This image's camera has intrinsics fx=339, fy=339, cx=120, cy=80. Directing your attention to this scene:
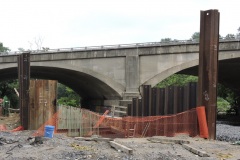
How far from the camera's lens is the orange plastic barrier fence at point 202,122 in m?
12.9

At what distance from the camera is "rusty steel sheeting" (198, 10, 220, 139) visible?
42.3 feet

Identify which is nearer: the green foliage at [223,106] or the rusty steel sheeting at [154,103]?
the rusty steel sheeting at [154,103]

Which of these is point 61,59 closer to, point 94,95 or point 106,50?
point 106,50

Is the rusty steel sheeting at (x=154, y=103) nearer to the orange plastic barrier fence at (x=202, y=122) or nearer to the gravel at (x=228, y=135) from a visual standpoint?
the gravel at (x=228, y=135)

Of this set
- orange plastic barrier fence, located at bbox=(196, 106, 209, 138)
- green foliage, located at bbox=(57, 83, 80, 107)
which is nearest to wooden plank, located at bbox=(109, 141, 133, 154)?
orange plastic barrier fence, located at bbox=(196, 106, 209, 138)

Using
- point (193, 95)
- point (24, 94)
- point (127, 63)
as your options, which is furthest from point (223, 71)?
point (24, 94)

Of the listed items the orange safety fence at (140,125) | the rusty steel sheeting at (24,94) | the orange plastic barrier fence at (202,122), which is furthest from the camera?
the rusty steel sheeting at (24,94)

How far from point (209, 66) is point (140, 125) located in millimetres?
3795

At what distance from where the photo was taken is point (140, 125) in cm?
1439


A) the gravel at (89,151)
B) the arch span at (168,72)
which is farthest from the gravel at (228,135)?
the arch span at (168,72)

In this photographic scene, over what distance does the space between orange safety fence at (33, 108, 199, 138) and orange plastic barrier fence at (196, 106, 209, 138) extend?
230mm

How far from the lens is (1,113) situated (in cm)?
2827

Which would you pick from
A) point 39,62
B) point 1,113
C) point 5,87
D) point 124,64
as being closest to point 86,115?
point 1,113

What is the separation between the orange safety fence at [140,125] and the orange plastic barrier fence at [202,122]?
23cm
